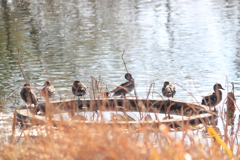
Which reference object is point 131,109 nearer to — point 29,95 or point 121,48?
point 29,95

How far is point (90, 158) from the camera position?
9.62 ft

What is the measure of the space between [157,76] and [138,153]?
989 cm

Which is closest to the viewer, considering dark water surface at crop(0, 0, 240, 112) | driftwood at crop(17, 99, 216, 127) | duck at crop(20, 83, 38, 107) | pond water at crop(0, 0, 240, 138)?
driftwood at crop(17, 99, 216, 127)

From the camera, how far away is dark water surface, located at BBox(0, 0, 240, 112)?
39.4ft

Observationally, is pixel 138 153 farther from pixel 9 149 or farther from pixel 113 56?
pixel 113 56

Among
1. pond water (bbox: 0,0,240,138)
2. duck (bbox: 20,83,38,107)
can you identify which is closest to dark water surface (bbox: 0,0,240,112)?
pond water (bbox: 0,0,240,138)

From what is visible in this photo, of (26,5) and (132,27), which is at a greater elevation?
(26,5)

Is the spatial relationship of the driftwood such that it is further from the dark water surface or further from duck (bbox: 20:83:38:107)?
the dark water surface

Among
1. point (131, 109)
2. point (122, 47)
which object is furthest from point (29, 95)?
point (122, 47)

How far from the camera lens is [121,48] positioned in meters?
17.5

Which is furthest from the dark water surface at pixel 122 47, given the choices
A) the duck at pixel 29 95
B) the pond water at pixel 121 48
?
the duck at pixel 29 95

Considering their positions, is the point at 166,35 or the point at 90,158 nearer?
the point at 90,158

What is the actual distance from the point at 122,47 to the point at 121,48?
12.0 inches

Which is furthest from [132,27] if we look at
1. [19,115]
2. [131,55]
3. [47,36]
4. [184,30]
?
[19,115]
